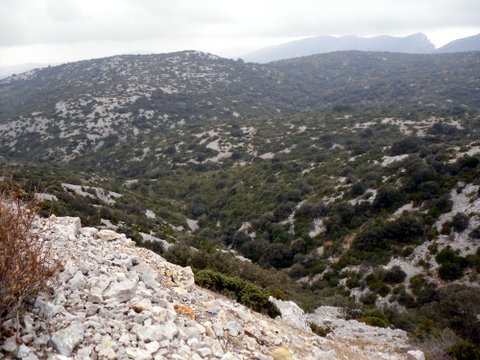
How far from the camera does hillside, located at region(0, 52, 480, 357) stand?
20484 millimetres

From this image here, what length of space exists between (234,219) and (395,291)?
1976 cm

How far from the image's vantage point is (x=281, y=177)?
144ft

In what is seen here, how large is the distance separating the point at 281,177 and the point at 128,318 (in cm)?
3844

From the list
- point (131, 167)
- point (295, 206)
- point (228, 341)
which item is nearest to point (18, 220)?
point (228, 341)

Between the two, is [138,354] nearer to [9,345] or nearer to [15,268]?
[9,345]

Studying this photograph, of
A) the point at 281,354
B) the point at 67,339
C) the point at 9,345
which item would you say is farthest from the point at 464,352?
the point at 9,345

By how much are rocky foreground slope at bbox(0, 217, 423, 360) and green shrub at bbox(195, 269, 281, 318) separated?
106 cm

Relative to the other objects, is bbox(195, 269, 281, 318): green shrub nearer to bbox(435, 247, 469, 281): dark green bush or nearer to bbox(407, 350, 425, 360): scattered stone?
bbox(407, 350, 425, 360): scattered stone

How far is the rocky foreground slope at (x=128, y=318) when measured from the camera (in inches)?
202

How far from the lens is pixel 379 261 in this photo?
929 inches

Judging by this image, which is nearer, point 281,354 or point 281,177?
point 281,354

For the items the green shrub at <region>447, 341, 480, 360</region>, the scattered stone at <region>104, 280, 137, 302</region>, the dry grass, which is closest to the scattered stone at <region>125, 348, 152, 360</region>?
the scattered stone at <region>104, 280, 137, 302</region>

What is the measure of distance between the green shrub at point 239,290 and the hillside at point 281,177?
3.75 metres

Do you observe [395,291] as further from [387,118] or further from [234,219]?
[387,118]
